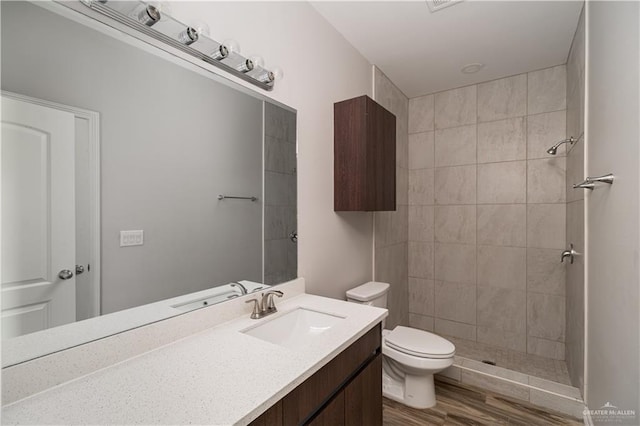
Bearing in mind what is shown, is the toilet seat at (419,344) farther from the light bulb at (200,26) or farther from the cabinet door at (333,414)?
the light bulb at (200,26)

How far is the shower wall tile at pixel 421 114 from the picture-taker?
305cm

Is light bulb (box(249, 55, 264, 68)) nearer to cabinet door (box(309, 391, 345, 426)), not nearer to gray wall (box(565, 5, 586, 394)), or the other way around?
cabinet door (box(309, 391, 345, 426))

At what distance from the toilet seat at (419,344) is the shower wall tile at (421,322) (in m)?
1.05

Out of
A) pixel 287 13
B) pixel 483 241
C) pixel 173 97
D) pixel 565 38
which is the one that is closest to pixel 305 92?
pixel 287 13

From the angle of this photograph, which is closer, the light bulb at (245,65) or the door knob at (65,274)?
the door knob at (65,274)

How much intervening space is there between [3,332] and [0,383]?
12 centimetres

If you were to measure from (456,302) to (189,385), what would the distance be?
2.78 metres

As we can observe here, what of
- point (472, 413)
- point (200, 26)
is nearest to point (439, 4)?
point (200, 26)

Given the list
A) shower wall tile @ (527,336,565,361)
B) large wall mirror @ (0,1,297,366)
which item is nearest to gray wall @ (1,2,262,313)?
large wall mirror @ (0,1,297,366)

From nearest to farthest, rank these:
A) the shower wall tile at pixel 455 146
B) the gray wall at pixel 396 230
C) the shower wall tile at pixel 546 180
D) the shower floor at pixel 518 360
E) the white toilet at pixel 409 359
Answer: the white toilet at pixel 409 359 → the shower floor at pixel 518 360 → the shower wall tile at pixel 546 180 → the gray wall at pixel 396 230 → the shower wall tile at pixel 455 146

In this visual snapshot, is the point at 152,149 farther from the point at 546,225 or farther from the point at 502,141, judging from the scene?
the point at 546,225

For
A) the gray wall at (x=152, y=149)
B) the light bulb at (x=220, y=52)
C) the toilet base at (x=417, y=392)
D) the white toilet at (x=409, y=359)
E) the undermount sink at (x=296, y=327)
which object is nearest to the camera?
the gray wall at (x=152, y=149)

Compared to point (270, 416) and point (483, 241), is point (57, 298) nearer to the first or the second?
point (270, 416)

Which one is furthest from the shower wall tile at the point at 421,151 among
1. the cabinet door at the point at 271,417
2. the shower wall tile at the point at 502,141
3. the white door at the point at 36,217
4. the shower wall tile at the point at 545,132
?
the white door at the point at 36,217
